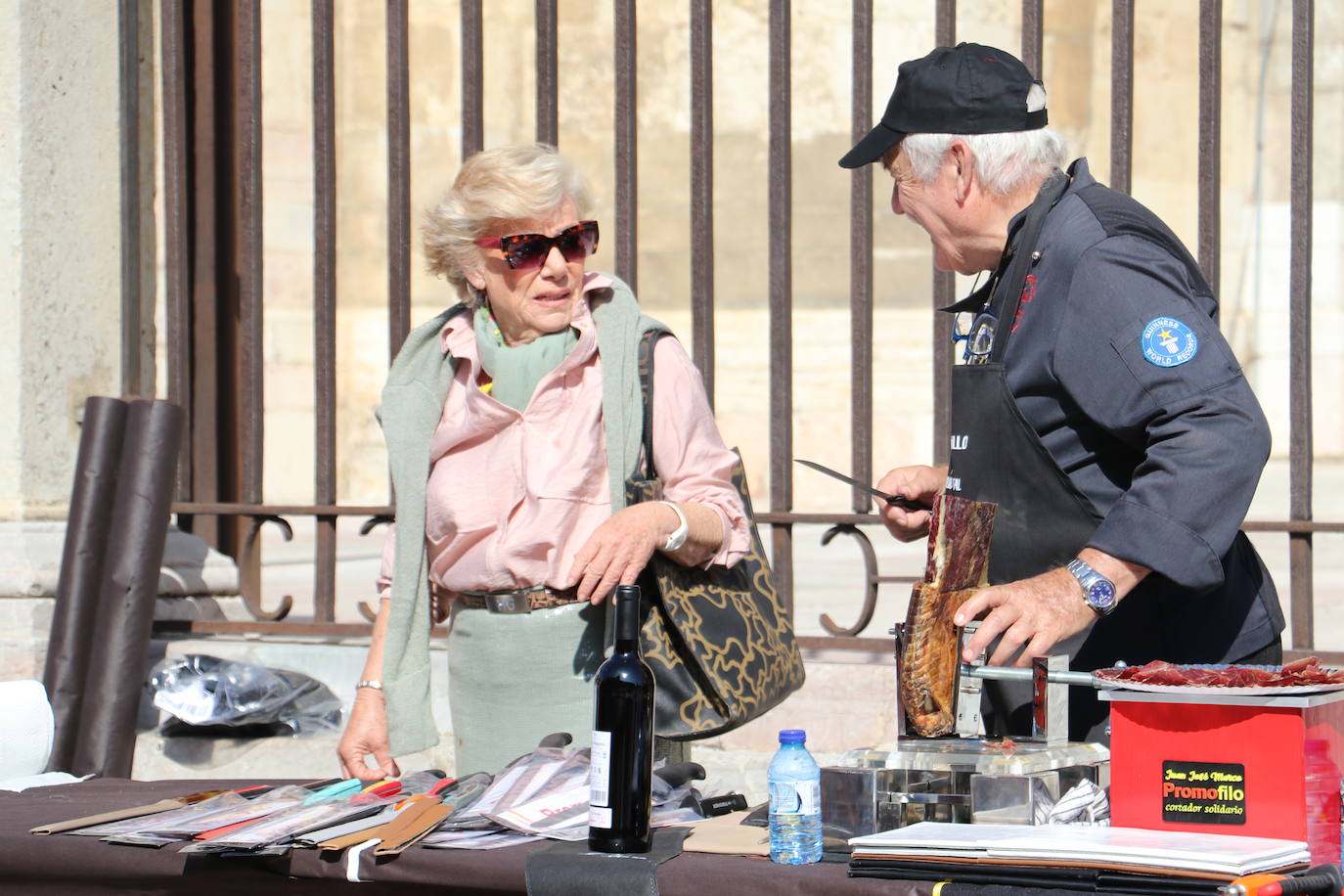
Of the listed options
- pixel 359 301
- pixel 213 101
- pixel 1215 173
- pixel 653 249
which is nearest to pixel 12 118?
pixel 213 101

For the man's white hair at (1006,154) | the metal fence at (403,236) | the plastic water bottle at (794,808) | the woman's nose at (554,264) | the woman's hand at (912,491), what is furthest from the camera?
the metal fence at (403,236)

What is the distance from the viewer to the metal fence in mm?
3998

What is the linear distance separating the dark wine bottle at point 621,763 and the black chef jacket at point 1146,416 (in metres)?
0.59

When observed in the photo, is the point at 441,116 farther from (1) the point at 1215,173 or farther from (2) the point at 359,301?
(1) the point at 1215,173

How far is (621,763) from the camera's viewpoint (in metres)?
2.11

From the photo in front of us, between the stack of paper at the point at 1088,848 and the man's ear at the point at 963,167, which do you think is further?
the man's ear at the point at 963,167

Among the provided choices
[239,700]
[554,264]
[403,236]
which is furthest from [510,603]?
[403,236]

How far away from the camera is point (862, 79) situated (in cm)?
421

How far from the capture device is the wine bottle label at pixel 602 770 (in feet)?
6.89

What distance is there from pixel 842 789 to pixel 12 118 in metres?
3.38

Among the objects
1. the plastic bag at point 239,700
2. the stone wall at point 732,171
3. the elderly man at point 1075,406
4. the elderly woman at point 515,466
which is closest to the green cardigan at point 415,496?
the elderly woman at point 515,466

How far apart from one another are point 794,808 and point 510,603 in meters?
1.01

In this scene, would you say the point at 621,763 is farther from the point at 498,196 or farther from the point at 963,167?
the point at 498,196

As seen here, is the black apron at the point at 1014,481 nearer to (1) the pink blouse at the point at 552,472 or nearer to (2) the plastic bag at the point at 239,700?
(1) the pink blouse at the point at 552,472
